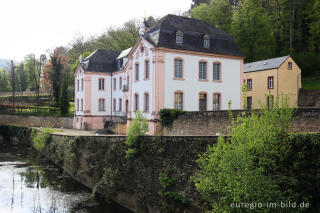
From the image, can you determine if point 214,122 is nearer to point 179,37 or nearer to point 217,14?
point 179,37

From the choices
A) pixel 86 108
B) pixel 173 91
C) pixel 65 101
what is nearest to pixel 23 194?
pixel 173 91

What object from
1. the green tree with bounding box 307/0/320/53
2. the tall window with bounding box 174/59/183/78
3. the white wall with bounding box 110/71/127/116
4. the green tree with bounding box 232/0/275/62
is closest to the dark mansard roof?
the tall window with bounding box 174/59/183/78

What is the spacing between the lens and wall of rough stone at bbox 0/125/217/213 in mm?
11062

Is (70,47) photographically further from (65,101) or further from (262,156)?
(262,156)

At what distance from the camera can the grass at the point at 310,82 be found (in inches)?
1433

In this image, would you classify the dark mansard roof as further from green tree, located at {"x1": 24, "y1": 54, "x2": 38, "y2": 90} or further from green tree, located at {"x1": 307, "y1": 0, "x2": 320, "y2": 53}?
green tree, located at {"x1": 24, "y1": 54, "x2": 38, "y2": 90}

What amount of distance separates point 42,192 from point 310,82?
33.0 metres

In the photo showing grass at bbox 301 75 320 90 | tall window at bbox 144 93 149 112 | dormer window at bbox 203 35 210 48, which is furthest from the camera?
grass at bbox 301 75 320 90

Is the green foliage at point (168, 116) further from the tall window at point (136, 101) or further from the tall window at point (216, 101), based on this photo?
the tall window at point (216, 101)

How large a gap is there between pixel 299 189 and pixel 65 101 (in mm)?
43323

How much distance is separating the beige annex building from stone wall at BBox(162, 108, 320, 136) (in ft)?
50.7

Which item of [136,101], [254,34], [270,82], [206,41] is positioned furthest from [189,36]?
[254,34]

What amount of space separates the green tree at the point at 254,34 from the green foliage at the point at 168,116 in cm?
2812

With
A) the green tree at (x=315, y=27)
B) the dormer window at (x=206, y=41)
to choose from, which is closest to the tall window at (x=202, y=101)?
the dormer window at (x=206, y=41)
